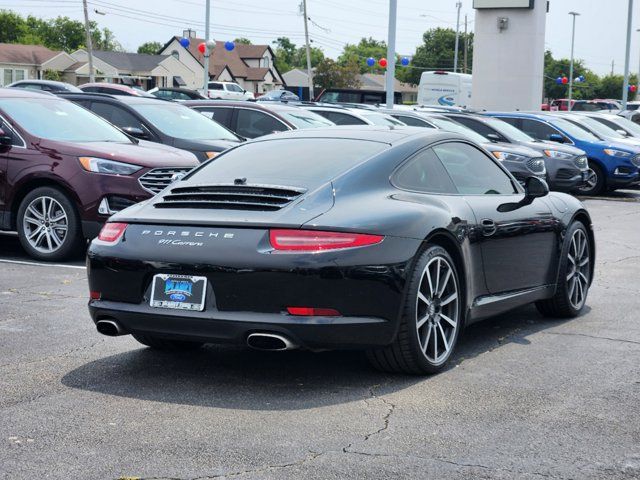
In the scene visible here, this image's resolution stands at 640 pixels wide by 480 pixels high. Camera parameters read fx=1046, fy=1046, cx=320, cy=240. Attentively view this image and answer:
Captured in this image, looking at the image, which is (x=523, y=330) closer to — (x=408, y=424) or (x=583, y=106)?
(x=408, y=424)

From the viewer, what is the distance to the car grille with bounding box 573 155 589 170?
19703 mm

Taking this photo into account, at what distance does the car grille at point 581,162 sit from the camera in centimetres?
1970

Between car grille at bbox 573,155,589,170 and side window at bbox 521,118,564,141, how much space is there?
2302 millimetres

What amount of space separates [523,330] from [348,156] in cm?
202

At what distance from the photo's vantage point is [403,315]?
17.9 ft

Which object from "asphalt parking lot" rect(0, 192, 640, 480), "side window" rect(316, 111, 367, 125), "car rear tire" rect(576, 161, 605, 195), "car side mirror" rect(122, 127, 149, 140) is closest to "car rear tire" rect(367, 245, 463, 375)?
"asphalt parking lot" rect(0, 192, 640, 480)

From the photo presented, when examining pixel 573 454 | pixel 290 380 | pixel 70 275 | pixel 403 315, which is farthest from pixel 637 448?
pixel 70 275

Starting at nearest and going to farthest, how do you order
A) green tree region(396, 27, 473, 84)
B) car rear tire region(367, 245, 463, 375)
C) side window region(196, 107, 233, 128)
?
1. car rear tire region(367, 245, 463, 375)
2. side window region(196, 107, 233, 128)
3. green tree region(396, 27, 473, 84)

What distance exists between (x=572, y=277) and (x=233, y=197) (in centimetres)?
313

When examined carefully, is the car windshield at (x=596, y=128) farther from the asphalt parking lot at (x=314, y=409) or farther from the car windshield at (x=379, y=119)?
the asphalt parking lot at (x=314, y=409)

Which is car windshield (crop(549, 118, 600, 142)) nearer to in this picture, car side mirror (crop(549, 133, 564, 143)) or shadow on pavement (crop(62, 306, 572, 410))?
car side mirror (crop(549, 133, 564, 143))

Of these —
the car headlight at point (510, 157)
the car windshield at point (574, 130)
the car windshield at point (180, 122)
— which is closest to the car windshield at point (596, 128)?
the car windshield at point (574, 130)

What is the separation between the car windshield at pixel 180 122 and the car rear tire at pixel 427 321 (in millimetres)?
7821

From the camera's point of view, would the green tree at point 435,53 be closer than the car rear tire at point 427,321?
No
